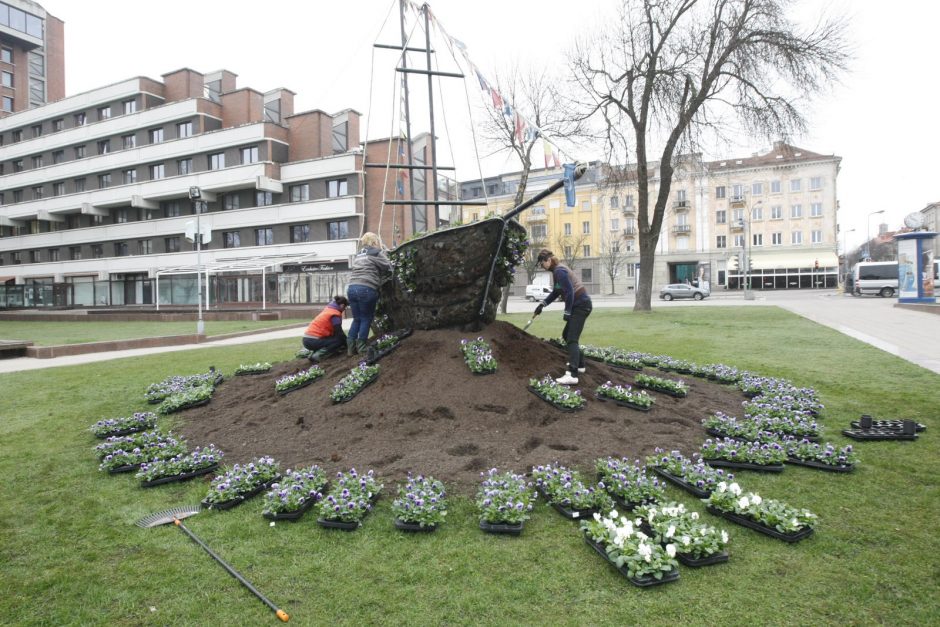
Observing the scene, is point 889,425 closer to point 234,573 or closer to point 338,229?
point 234,573

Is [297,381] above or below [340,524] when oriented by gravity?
above

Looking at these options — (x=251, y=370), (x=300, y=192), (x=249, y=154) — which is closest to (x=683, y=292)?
(x=300, y=192)

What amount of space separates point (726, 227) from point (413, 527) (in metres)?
69.9

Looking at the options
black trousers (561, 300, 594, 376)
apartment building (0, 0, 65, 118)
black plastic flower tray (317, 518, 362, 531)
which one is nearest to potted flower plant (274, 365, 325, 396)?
black trousers (561, 300, 594, 376)

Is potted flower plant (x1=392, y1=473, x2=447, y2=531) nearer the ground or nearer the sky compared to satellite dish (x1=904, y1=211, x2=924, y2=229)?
nearer the ground

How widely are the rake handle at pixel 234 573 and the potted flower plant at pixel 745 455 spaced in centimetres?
402

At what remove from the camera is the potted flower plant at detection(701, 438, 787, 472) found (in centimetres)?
496

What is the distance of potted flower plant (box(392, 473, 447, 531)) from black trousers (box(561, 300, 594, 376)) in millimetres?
3458

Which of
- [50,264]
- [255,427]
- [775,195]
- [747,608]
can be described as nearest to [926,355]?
[747,608]

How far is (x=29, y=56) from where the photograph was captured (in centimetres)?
6319

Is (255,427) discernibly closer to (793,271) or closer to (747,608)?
(747,608)

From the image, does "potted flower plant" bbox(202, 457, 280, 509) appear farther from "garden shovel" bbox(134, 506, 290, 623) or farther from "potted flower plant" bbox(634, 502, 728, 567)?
"potted flower plant" bbox(634, 502, 728, 567)

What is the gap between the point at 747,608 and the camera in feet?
9.75

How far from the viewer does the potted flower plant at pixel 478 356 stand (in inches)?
266
